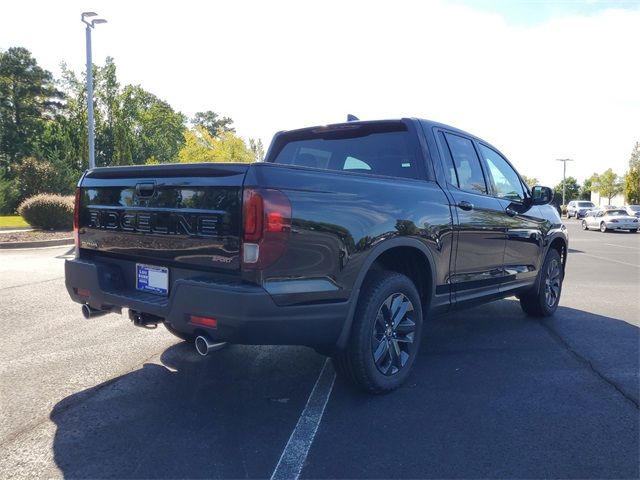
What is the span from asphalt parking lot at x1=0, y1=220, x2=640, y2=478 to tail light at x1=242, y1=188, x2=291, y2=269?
1.02m

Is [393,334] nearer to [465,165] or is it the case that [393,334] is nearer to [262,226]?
[262,226]

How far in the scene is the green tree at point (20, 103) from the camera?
2036 inches

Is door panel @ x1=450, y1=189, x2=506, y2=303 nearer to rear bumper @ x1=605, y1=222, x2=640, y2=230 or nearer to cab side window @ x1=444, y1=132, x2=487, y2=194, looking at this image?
cab side window @ x1=444, y1=132, x2=487, y2=194

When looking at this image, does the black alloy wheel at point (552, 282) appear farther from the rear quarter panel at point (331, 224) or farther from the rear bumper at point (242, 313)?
the rear bumper at point (242, 313)

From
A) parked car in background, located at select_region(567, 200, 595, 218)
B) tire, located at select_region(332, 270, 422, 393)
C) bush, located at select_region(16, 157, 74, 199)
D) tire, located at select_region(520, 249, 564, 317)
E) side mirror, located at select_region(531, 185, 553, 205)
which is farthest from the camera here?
parked car in background, located at select_region(567, 200, 595, 218)

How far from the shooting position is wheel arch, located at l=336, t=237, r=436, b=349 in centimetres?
320

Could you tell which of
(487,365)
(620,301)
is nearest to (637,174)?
(620,301)

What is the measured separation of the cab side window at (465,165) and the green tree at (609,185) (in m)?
73.3

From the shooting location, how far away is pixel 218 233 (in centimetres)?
291

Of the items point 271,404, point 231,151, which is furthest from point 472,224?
point 231,151

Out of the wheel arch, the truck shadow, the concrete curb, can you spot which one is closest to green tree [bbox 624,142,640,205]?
the concrete curb

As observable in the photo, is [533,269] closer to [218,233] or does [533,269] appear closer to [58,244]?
[218,233]

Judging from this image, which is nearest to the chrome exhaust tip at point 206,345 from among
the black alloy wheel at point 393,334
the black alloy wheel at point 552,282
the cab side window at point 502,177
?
the black alloy wheel at point 393,334

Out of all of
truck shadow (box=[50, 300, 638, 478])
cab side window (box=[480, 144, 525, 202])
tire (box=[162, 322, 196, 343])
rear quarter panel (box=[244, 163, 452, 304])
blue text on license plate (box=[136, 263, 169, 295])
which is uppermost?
cab side window (box=[480, 144, 525, 202])
